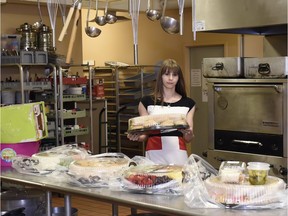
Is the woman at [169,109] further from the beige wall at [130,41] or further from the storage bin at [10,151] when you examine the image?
the beige wall at [130,41]

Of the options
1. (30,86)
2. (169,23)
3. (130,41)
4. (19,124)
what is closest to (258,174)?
(19,124)

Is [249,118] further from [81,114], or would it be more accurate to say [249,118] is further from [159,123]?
[81,114]

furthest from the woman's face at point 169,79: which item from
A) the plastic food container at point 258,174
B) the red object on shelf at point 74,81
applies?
the red object on shelf at point 74,81

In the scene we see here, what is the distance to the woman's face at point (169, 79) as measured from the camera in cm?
355

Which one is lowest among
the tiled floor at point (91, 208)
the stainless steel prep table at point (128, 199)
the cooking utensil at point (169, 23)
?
the tiled floor at point (91, 208)

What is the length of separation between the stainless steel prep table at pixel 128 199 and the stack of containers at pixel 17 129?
251 mm

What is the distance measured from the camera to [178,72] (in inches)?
141

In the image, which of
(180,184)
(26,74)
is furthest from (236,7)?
(26,74)

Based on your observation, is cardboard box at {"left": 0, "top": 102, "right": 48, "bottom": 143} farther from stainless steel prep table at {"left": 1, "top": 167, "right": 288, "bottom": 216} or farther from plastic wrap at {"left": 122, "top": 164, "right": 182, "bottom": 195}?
plastic wrap at {"left": 122, "top": 164, "right": 182, "bottom": 195}

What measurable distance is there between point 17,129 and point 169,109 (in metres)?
1.10

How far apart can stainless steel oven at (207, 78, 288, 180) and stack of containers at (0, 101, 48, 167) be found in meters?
1.44

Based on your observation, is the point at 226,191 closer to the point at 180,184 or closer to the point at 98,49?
the point at 180,184

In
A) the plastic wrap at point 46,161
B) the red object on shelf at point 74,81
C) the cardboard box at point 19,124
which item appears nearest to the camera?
the plastic wrap at point 46,161

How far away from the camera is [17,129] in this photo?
288 cm
